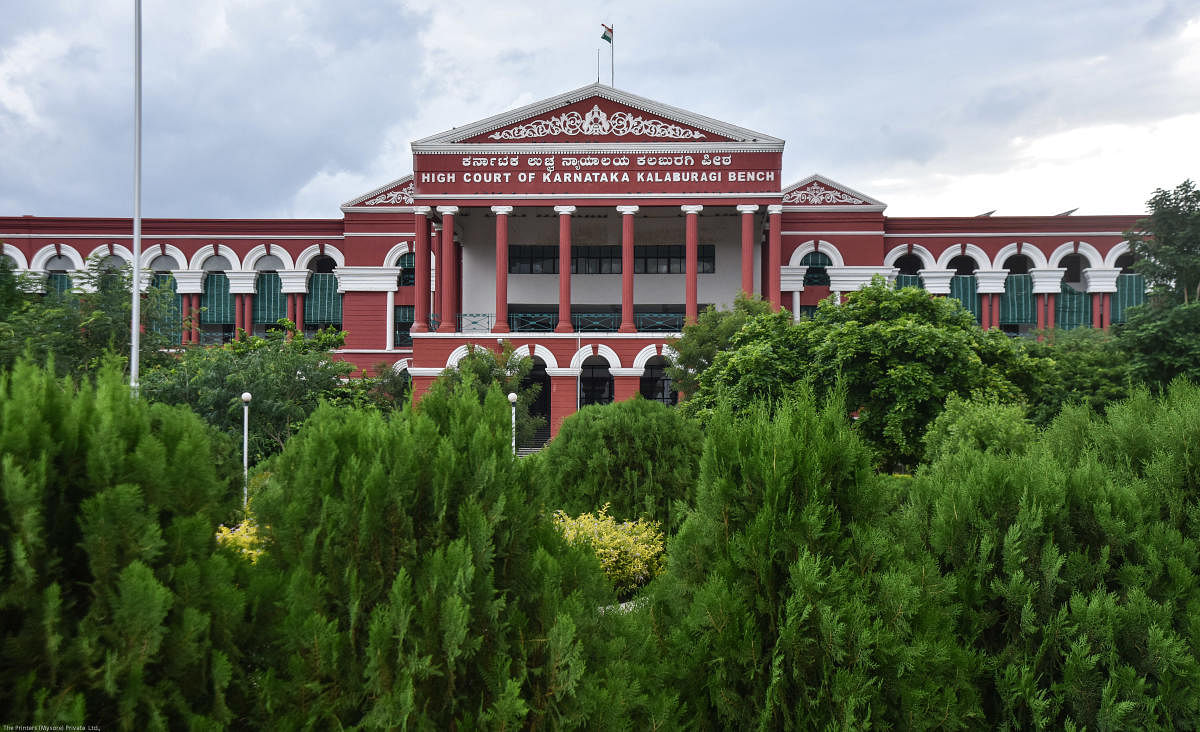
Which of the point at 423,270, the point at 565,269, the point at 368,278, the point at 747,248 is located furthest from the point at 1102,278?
the point at 368,278

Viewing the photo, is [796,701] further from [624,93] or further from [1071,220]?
[1071,220]


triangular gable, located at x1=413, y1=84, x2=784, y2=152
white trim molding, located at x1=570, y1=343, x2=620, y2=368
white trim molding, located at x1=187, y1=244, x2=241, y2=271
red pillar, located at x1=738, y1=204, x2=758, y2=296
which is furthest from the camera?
white trim molding, located at x1=187, y1=244, x2=241, y2=271

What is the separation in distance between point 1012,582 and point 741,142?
24.8 meters

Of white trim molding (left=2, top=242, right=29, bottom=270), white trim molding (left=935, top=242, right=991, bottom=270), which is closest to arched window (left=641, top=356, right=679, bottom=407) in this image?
white trim molding (left=935, top=242, right=991, bottom=270)

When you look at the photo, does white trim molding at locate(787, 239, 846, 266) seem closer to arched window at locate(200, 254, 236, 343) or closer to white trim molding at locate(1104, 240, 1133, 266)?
white trim molding at locate(1104, 240, 1133, 266)

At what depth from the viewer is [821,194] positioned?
1252 inches

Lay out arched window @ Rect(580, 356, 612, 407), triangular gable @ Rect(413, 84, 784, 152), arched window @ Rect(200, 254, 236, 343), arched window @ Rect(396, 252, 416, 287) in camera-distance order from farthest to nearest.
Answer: arched window @ Rect(200, 254, 236, 343)
arched window @ Rect(396, 252, 416, 287)
arched window @ Rect(580, 356, 612, 407)
triangular gable @ Rect(413, 84, 784, 152)

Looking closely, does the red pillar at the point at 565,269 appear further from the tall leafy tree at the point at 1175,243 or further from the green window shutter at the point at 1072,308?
the green window shutter at the point at 1072,308

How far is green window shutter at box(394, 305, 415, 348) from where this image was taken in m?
32.3

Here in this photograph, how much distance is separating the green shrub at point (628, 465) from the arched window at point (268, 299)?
2815 centimetres

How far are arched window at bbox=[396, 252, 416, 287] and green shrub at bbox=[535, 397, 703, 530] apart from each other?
2560cm

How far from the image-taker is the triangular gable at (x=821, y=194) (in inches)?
1246

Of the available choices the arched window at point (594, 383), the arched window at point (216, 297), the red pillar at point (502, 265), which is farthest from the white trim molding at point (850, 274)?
the arched window at point (216, 297)

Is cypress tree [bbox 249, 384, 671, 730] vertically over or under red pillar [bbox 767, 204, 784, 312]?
under
